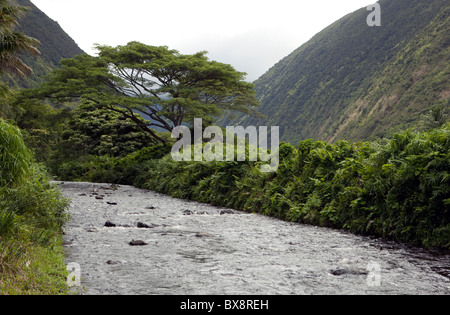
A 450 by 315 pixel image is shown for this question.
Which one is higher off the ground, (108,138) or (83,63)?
(83,63)

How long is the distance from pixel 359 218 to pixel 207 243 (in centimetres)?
315

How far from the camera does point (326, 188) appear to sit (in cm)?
886

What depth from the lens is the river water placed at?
3.92 meters

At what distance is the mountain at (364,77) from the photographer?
63.1 metres

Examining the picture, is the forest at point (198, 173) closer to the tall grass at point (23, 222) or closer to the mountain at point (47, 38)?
the tall grass at point (23, 222)


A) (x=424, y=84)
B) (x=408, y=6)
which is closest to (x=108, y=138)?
(x=424, y=84)

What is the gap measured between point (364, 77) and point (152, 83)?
222ft

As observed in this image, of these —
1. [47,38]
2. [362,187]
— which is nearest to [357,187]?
[362,187]

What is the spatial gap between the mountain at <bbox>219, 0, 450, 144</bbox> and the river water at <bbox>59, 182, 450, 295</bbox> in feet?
181

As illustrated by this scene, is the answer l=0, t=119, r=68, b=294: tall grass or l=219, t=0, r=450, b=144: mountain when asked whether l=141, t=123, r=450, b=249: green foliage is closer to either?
l=0, t=119, r=68, b=294: tall grass

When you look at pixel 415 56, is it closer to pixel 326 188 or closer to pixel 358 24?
pixel 358 24

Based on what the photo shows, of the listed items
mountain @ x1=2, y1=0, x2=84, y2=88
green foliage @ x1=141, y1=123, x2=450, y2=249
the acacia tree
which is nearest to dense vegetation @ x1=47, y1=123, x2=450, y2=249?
green foliage @ x1=141, y1=123, x2=450, y2=249

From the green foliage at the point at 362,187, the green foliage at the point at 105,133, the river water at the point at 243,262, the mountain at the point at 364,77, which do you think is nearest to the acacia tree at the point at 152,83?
the green foliage at the point at 105,133

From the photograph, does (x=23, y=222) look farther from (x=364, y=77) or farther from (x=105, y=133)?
(x=364, y=77)
